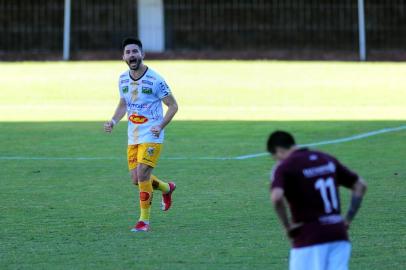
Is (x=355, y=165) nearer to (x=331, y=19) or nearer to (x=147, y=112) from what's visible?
(x=147, y=112)

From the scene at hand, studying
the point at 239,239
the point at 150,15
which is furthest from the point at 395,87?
the point at 239,239

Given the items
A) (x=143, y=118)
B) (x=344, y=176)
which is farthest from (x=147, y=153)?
(x=344, y=176)

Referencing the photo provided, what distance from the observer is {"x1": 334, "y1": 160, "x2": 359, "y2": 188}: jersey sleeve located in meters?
7.15

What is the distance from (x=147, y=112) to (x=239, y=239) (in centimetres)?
178

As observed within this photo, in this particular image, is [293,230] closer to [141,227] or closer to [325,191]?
[325,191]

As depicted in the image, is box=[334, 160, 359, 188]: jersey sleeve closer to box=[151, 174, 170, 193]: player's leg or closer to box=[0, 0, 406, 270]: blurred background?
box=[0, 0, 406, 270]: blurred background

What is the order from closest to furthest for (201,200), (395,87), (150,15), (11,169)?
(201,200) < (11,169) < (395,87) < (150,15)

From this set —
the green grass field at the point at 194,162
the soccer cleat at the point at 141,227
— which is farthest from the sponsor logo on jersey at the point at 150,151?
the green grass field at the point at 194,162

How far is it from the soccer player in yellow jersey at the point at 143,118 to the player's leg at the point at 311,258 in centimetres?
459

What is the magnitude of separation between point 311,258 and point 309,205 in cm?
36

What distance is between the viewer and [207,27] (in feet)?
125

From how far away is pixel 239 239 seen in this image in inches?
429

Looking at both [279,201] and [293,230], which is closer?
[279,201]

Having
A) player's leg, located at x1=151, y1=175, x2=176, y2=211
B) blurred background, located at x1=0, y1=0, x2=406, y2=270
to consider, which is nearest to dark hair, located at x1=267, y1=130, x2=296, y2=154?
blurred background, located at x1=0, y1=0, x2=406, y2=270
